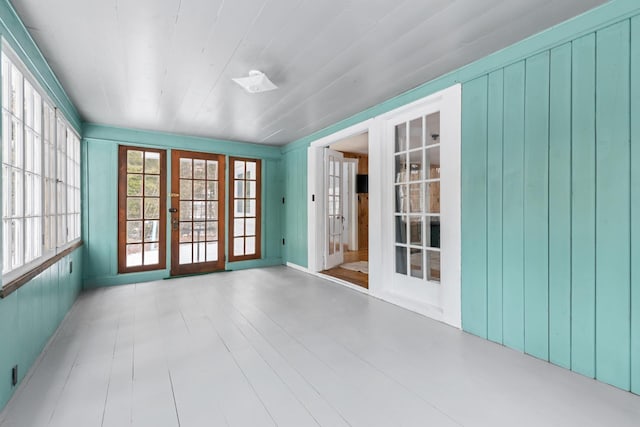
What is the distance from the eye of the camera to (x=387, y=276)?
363 cm

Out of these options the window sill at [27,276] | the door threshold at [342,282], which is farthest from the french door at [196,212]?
the window sill at [27,276]

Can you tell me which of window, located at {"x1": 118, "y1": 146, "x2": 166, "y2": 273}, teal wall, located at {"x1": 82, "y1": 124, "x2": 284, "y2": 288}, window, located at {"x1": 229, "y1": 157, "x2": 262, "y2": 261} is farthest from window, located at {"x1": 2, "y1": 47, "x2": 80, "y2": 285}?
window, located at {"x1": 229, "y1": 157, "x2": 262, "y2": 261}

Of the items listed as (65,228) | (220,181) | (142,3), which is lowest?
(65,228)

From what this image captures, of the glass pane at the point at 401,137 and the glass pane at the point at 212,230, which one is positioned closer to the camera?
the glass pane at the point at 401,137

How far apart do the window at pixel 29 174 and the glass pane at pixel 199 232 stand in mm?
1868

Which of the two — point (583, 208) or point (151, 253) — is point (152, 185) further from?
point (583, 208)

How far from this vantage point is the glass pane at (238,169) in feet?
17.9

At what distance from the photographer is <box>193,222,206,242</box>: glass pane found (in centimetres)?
509

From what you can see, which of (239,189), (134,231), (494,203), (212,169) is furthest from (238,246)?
(494,203)

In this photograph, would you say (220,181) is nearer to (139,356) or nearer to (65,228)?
(65,228)

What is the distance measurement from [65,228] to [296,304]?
2614 millimetres

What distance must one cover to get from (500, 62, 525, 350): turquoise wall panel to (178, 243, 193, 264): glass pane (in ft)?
14.4

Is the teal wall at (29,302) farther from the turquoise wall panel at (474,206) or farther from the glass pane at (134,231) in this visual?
the turquoise wall panel at (474,206)

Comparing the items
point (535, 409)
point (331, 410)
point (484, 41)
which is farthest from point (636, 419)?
point (484, 41)
